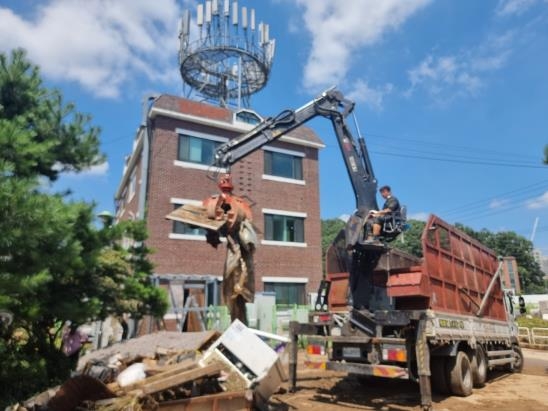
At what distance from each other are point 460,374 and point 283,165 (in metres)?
15.6

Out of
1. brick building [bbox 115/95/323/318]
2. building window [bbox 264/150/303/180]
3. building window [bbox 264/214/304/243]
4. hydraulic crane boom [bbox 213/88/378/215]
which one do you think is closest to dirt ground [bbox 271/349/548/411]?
hydraulic crane boom [bbox 213/88/378/215]

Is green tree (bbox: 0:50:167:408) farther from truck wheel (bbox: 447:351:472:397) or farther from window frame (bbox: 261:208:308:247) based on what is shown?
window frame (bbox: 261:208:308:247)

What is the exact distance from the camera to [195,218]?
20.8 feet

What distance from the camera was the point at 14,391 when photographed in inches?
281

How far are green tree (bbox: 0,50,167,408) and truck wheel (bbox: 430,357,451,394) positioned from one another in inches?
215

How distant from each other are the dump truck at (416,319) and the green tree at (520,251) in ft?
178

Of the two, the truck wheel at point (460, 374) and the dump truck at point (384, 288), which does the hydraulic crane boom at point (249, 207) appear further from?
the truck wheel at point (460, 374)

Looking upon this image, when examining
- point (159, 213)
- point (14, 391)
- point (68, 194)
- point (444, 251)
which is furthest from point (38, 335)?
point (159, 213)

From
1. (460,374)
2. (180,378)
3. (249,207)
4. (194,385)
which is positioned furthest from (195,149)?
(180,378)

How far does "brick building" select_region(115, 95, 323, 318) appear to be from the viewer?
18.4 meters

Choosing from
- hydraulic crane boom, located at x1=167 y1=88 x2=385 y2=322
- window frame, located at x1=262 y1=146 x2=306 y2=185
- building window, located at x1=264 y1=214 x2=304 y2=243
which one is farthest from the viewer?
window frame, located at x1=262 y1=146 x2=306 y2=185

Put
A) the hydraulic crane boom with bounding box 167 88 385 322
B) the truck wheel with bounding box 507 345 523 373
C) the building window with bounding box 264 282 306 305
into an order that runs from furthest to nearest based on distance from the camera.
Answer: the building window with bounding box 264 282 306 305
the truck wheel with bounding box 507 345 523 373
the hydraulic crane boom with bounding box 167 88 385 322

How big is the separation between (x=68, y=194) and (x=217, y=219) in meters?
3.49

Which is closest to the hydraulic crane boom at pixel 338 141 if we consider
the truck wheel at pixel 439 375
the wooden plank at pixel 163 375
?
the truck wheel at pixel 439 375
